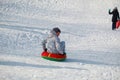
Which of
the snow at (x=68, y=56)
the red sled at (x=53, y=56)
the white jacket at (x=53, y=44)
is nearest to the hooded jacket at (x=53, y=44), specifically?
the white jacket at (x=53, y=44)

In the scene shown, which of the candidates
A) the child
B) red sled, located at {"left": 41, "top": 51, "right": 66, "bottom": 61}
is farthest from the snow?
the child

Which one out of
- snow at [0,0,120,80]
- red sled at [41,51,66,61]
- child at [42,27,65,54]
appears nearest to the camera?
snow at [0,0,120,80]

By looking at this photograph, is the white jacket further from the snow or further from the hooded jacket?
the snow

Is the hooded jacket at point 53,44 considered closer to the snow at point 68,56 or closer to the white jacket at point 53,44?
the white jacket at point 53,44

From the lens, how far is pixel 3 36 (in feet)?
52.0

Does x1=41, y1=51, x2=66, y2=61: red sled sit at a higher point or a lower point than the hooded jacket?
lower

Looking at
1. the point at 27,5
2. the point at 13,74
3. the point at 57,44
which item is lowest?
the point at 13,74

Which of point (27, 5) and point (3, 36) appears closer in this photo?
point (3, 36)

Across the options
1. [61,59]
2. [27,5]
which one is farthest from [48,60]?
[27,5]

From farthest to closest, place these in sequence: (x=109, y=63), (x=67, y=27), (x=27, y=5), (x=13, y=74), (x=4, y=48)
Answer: (x=27, y=5) → (x=67, y=27) → (x=4, y=48) → (x=109, y=63) → (x=13, y=74)

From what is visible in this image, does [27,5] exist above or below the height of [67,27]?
above

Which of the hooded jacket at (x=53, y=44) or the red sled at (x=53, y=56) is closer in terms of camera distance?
the hooded jacket at (x=53, y=44)

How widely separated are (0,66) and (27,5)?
929 inches

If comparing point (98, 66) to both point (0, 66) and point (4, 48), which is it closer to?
point (0, 66)
